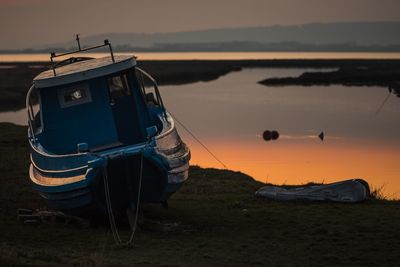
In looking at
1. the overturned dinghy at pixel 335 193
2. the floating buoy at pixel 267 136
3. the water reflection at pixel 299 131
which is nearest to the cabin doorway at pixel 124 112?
the overturned dinghy at pixel 335 193

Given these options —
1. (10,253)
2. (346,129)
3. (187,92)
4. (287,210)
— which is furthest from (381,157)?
(187,92)

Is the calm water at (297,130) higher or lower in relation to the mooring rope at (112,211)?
lower

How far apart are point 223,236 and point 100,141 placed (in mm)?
4391

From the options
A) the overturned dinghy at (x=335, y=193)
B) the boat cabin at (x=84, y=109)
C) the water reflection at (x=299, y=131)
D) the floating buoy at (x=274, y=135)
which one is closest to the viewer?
the boat cabin at (x=84, y=109)

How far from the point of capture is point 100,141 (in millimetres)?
17312

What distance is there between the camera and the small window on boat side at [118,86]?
17.5 m

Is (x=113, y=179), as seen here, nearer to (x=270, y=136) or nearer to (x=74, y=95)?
(x=74, y=95)

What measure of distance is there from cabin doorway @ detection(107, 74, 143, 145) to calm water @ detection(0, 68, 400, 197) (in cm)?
890

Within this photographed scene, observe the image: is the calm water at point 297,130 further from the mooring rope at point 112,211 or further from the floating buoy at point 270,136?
the mooring rope at point 112,211

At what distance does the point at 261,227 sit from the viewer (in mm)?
15344

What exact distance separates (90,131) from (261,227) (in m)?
4.79

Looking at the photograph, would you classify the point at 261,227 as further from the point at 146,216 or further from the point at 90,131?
the point at 90,131

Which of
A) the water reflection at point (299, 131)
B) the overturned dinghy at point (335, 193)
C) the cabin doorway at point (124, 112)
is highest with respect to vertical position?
the cabin doorway at point (124, 112)

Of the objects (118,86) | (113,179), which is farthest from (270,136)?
(113,179)
